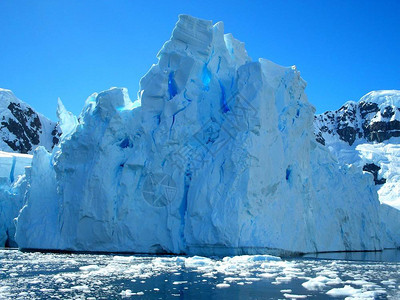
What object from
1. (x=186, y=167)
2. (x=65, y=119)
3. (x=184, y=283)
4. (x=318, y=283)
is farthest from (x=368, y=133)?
(x=184, y=283)

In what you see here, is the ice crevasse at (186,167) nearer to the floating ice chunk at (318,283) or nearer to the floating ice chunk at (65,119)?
the floating ice chunk at (65,119)

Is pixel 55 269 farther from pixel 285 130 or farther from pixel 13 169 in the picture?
pixel 13 169

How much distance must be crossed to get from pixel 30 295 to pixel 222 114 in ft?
37.4

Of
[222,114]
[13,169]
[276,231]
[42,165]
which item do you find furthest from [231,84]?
[13,169]

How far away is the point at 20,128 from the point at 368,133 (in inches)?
1734

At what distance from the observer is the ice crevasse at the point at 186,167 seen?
15711 mm

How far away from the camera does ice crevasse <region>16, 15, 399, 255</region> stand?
15711mm

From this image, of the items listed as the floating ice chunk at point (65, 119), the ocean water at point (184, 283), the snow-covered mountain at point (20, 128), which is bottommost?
the ocean water at point (184, 283)

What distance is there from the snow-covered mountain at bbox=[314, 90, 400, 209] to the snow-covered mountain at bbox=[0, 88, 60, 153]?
33.5 m

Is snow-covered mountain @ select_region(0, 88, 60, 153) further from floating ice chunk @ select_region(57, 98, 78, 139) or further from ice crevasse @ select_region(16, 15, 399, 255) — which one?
ice crevasse @ select_region(16, 15, 399, 255)

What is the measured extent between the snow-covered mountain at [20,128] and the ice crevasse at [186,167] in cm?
3242

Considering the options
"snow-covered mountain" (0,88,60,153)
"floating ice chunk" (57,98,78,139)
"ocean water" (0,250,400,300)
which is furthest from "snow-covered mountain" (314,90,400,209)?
"ocean water" (0,250,400,300)

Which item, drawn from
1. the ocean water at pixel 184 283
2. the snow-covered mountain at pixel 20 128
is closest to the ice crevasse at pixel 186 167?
the ocean water at pixel 184 283

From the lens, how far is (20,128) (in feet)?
165
